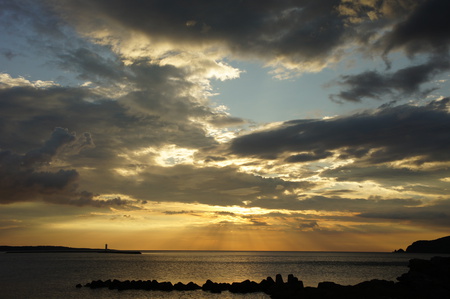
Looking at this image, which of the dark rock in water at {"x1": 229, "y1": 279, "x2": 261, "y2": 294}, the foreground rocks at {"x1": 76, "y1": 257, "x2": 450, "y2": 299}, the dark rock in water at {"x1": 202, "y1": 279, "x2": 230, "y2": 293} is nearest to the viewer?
the foreground rocks at {"x1": 76, "y1": 257, "x2": 450, "y2": 299}

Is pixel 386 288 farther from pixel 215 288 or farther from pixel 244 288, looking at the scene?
pixel 215 288

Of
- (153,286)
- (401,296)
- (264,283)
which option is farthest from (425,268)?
(153,286)

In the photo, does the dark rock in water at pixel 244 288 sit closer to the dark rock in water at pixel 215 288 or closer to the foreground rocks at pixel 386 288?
the foreground rocks at pixel 386 288

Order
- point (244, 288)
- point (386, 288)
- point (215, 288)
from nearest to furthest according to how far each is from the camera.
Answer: point (386, 288)
point (244, 288)
point (215, 288)

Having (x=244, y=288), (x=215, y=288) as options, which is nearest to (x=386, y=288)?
(x=244, y=288)

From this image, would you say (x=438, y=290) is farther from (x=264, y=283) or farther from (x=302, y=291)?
(x=264, y=283)

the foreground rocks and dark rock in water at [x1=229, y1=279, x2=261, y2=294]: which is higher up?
the foreground rocks

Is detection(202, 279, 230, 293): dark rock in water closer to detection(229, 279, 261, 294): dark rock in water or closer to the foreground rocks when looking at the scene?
the foreground rocks

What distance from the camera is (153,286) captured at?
196 ft

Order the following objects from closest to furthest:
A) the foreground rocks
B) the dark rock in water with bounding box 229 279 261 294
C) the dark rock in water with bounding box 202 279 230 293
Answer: the foreground rocks < the dark rock in water with bounding box 229 279 261 294 < the dark rock in water with bounding box 202 279 230 293

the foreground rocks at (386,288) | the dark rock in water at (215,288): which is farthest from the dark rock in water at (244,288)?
the dark rock in water at (215,288)

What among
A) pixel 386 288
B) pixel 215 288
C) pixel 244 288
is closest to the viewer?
pixel 386 288

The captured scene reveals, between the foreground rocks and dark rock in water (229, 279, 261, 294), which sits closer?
the foreground rocks

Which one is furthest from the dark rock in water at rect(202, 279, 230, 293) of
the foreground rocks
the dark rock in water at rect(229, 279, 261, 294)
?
the dark rock in water at rect(229, 279, 261, 294)
